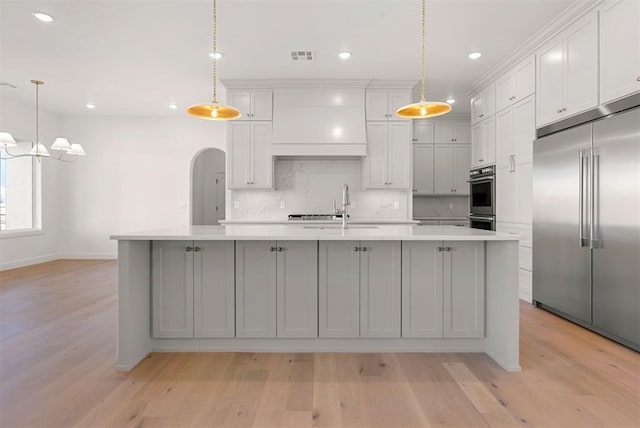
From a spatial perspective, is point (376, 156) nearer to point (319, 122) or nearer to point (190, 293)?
point (319, 122)

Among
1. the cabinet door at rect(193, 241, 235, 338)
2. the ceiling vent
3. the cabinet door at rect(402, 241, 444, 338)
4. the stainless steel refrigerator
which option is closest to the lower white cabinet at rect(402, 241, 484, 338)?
the cabinet door at rect(402, 241, 444, 338)

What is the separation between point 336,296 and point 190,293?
1.08 m

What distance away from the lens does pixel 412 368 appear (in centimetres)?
237

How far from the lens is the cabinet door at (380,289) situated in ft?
8.55

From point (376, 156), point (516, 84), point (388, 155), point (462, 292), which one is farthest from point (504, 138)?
point (462, 292)

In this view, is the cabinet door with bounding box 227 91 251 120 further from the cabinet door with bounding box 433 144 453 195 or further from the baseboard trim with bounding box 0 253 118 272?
the baseboard trim with bounding box 0 253 118 272

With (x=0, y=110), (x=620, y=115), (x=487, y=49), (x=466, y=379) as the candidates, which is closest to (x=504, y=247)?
(x=466, y=379)

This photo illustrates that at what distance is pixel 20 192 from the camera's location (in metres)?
6.42

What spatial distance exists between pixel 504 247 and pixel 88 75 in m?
5.42

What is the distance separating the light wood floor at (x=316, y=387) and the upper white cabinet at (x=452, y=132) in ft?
14.0

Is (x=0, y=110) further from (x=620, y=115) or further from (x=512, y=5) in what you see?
(x=620, y=115)

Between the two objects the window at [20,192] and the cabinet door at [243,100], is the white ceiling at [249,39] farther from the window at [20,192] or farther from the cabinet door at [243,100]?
the window at [20,192]

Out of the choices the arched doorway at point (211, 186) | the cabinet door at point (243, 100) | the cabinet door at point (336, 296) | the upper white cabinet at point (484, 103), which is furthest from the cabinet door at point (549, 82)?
the arched doorway at point (211, 186)

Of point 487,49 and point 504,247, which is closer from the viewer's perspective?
point 504,247
